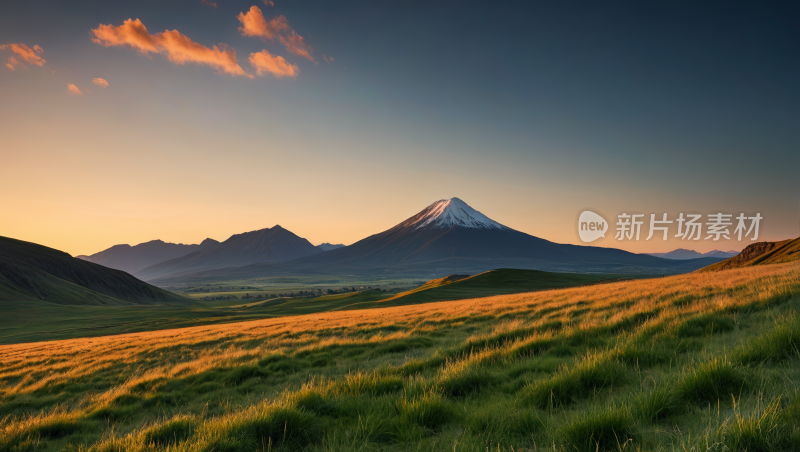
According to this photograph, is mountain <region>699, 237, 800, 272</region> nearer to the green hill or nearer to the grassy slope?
the green hill

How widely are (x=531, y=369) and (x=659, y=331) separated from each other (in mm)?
3223

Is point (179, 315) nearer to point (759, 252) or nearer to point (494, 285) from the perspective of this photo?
point (494, 285)

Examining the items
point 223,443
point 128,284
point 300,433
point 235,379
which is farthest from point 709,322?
point 128,284

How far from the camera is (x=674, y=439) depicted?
10.2 ft

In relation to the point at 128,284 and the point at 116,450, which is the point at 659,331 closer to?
the point at 116,450

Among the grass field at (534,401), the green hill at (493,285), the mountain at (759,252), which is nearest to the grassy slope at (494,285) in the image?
the green hill at (493,285)

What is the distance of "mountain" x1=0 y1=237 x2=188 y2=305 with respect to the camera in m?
111

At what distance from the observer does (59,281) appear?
415ft

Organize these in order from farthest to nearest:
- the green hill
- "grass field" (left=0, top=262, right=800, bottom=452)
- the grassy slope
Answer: the grassy slope → the green hill → "grass field" (left=0, top=262, right=800, bottom=452)

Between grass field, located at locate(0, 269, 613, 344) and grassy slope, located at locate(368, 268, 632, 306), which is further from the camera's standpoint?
grassy slope, located at locate(368, 268, 632, 306)

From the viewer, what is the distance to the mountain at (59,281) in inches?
4363

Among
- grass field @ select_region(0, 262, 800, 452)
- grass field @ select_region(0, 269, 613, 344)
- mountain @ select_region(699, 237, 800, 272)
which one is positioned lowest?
grass field @ select_region(0, 269, 613, 344)

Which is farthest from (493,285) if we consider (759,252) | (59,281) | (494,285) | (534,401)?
(59,281)

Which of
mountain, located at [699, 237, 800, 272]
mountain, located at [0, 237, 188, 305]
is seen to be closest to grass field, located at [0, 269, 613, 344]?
mountain, located at [0, 237, 188, 305]
